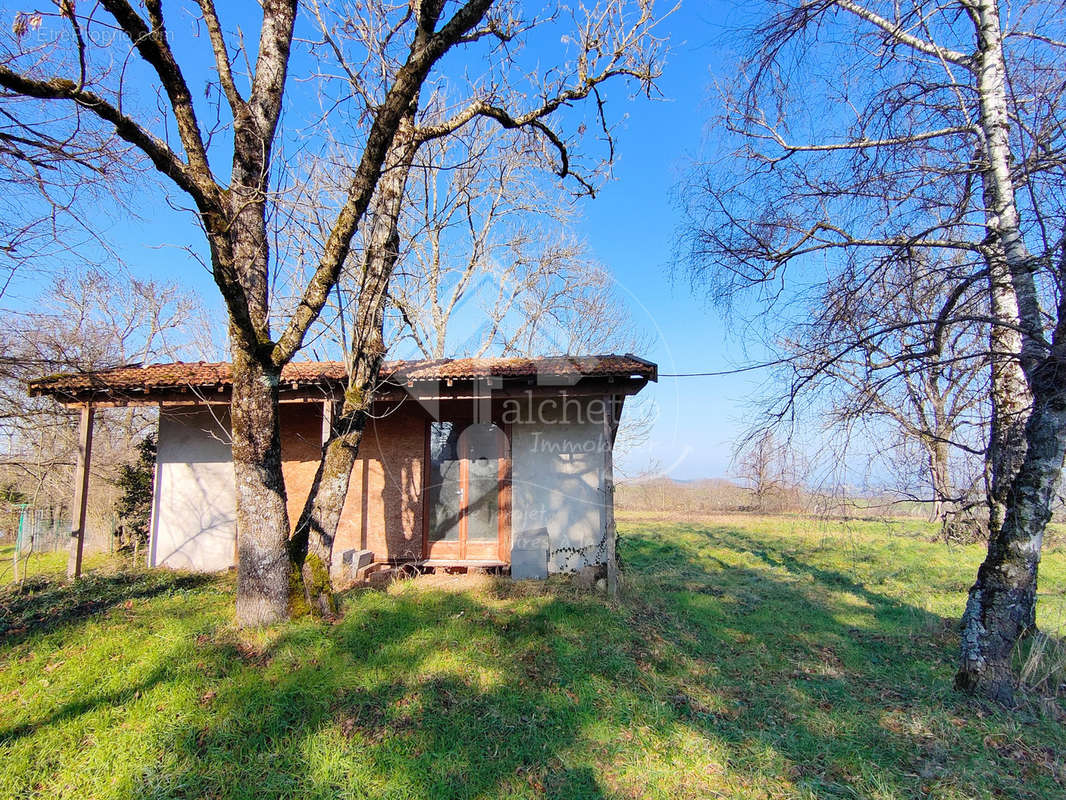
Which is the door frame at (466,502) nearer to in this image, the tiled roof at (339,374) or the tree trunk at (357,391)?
the tiled roof at (339,374)

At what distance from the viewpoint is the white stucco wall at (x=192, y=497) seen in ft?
26.8

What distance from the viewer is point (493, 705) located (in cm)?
390

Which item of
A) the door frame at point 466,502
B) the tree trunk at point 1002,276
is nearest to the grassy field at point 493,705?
the door frame at point 466,502

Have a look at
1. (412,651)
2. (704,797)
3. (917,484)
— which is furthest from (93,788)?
(917,484)

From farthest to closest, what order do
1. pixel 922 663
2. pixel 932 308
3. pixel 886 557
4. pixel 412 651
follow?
pixel 886 557, pixel 922 663, pixel 412 651, pixel 932 308

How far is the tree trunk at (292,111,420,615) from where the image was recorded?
5.24m

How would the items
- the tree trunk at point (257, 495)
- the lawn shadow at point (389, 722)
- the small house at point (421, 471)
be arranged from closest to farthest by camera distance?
the lawn shadow at point (389, 722) < the tree trunk at point (257, 495) < the small house at point (421, 471)

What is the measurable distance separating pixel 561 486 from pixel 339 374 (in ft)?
11.9

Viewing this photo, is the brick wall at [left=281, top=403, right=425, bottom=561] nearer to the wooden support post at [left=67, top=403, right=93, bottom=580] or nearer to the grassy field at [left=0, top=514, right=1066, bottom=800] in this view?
the grassy field at [left=0, top=514, right=1066, bottom=800]

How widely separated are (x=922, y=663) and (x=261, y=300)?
24.4 feet

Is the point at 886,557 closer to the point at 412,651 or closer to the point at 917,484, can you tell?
the point at 917,484

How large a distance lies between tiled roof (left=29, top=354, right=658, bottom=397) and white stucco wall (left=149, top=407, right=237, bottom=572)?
106cm

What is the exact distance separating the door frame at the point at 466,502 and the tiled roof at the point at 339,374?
124cm

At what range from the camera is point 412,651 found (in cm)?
465
